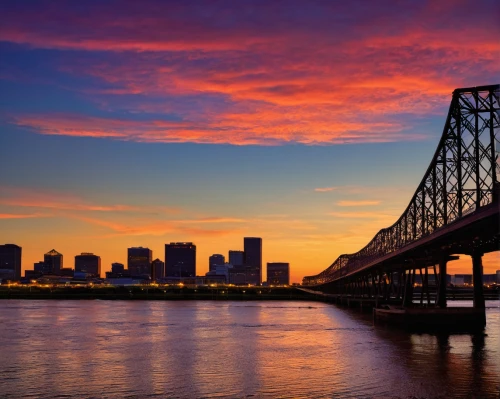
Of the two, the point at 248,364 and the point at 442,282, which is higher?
the point at 442,282

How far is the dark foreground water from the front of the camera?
1793 inches

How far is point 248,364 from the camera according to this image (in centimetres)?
5888

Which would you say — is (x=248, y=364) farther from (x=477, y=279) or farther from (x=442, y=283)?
(x=477, y=279)

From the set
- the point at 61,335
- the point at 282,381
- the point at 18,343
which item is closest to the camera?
the point at 282,381

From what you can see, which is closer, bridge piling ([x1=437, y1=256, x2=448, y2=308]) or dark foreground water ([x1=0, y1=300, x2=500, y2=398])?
dark foreground water ([x1=0, y1=300, x2=500, y2=398])

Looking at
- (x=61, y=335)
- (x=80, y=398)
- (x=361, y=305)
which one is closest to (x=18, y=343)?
(x=61, y=335)

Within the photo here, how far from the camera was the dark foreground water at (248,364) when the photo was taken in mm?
45531

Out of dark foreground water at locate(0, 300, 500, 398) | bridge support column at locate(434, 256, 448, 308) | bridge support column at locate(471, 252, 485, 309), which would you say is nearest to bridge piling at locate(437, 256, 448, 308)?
bridge support column at locate(434, 256, 448, 308)

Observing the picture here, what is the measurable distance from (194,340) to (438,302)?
1265 inches

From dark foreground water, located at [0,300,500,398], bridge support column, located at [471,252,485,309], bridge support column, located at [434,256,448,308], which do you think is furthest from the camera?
bridge support column, located at [434,256,448,308]

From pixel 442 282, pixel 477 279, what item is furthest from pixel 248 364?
pixel 477 279

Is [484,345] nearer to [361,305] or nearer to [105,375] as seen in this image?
[105,375]

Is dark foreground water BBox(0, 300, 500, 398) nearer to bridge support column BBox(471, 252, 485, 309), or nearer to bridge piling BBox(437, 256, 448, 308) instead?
bridge support column BBox(471, 252, 485, 309)

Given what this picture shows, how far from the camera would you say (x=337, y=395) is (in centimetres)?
4331
